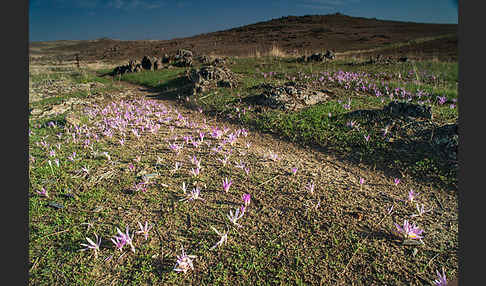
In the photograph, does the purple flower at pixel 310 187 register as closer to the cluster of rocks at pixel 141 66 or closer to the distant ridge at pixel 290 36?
the cluster of rocks at pixel 141 66

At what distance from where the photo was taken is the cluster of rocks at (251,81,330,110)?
6.48 m

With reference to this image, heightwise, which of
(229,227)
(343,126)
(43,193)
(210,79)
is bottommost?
(229,227)

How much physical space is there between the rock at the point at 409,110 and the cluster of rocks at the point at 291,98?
2.08 meters

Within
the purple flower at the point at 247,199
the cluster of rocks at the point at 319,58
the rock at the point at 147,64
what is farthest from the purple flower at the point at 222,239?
the rock at the point at 147,64

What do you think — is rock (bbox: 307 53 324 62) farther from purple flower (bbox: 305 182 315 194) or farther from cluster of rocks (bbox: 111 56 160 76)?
purple flower (bbox: 305 182 315 194)

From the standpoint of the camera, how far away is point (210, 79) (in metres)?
9.66

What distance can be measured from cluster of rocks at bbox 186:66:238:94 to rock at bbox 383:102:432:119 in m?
5.54

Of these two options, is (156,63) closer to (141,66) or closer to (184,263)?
(141,66)

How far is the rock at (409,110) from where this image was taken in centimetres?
471

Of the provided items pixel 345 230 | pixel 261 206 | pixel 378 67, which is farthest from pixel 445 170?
pixel 378 67

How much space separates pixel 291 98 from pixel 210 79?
4184 mm

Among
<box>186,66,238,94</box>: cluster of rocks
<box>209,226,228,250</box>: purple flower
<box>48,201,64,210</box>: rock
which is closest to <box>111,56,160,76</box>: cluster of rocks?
<box>186,66,238,94</box>: cluster of rocks

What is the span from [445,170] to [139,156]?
467 cm

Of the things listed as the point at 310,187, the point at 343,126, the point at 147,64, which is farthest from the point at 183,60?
the point at 310,187
